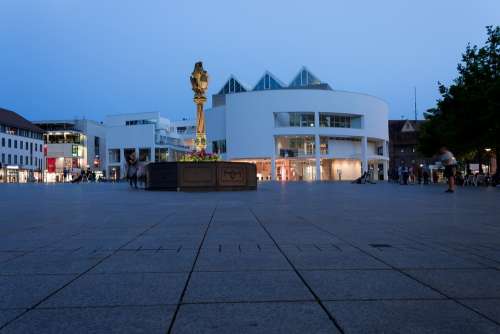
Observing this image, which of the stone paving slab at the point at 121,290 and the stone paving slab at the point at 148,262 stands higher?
the stone paving slab at the point at 148,262

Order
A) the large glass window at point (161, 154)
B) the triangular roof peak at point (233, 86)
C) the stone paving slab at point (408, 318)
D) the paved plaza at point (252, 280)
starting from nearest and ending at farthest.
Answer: the stone paving slab at point (408, 318)
the paved plaza at point (252, 280)
the triangular roof peak at point (233, 86)
the large glass window at point (161, 154)

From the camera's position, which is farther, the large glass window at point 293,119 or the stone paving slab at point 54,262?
the large glass window at point 293,119

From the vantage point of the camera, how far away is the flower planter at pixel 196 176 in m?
24.7

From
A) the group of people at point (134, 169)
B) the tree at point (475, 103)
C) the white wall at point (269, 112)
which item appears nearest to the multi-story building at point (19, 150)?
the white wall at point (269, 112)

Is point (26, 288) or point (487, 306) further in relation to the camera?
point (26, 288)

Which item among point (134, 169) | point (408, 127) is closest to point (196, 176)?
point (134, 169)

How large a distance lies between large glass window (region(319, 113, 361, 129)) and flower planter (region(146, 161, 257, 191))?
5491 cm

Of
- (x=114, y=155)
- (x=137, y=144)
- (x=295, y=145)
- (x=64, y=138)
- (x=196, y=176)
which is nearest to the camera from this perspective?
(x=196, y=176)

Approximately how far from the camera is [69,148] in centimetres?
10750

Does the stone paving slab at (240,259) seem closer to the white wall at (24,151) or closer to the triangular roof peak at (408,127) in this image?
the white wall at (24,151)

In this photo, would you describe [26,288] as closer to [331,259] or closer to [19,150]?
[331,259]

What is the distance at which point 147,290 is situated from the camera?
11.9 ft

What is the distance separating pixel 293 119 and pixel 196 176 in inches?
2176

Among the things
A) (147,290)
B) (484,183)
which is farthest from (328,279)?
(484,183)
